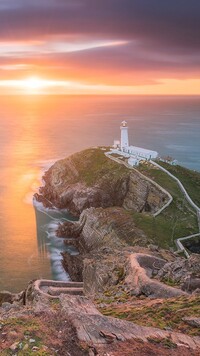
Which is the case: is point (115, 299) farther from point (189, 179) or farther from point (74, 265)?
point (189, 179)

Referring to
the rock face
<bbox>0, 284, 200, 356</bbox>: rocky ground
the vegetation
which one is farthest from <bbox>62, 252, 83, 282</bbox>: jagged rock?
<bbox>0, 284, 200, 356</bbox>: rocky ground

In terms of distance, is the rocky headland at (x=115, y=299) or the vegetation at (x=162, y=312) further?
the vegetation at (x=162, y=312)

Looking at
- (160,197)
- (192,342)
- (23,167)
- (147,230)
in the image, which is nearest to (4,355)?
(192,342)

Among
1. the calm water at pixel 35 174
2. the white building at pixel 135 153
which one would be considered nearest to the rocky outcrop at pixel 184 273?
the calm water at pixel 35 174

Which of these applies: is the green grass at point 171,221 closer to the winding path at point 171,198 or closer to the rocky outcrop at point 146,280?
the winding path at point 171,198

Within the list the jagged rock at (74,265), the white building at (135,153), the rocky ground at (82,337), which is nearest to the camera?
the rocky ground at (82,337)

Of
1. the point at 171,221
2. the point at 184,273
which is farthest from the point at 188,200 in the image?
the point at 184,273

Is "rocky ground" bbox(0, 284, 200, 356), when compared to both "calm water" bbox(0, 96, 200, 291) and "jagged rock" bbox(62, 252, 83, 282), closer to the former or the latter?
"calm water" bbox(0, 96, 200, 291)
